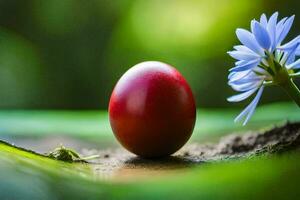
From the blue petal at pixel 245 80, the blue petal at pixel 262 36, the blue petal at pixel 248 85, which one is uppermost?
the blue petal at pixel 262 36

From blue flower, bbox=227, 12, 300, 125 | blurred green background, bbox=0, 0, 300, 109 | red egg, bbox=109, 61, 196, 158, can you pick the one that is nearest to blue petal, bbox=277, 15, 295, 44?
blue flower, bbox=227, 12, 300, 125

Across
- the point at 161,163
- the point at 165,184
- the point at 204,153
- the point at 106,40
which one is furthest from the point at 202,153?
the point at 106,40

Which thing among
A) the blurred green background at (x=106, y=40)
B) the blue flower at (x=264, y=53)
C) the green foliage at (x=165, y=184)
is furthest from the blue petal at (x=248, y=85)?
the blurred green background at (x=106, y=40)

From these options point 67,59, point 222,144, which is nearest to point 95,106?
point 67,59

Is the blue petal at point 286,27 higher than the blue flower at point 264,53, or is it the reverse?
the blue petal at point 286,27

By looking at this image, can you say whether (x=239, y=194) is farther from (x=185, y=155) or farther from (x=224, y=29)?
(x=224, y=29)

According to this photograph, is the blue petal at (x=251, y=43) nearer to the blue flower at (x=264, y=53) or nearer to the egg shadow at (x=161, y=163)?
the blue flower at (x=264, y=53)

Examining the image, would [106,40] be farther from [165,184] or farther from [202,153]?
[165,184]
